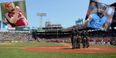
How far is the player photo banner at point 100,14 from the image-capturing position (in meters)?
68.2

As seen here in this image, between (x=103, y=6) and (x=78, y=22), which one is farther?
(x=78, y=22)

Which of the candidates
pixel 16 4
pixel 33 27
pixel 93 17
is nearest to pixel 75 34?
pixel 93 17

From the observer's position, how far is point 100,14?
223 feet

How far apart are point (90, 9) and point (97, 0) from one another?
2456mm

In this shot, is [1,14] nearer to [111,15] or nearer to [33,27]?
[111,15]

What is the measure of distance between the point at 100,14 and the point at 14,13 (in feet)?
64.3

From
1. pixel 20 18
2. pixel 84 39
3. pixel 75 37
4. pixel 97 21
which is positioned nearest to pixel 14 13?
pixel 20 18

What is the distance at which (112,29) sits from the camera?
8238cm

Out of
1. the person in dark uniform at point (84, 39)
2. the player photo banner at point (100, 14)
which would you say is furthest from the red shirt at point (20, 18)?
the person in dark uniform at point (84, 39)

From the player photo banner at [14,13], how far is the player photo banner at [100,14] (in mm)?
14728

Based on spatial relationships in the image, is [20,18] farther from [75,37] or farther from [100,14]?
[75,37]

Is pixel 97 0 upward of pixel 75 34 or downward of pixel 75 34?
upward

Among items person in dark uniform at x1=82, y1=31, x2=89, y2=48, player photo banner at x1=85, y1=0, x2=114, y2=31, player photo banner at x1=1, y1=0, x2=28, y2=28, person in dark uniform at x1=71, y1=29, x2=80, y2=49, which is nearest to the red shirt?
player photo banner at x1=1, y1=0, x2=28, y2=28

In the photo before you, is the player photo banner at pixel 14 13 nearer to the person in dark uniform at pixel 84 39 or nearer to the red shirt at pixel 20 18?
the red shirt at pixel 20 18
